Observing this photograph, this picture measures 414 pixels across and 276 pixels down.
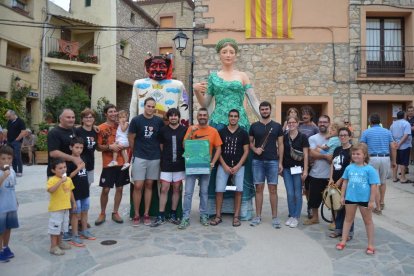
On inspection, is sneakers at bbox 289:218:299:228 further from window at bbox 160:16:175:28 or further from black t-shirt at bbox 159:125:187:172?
window at bbox 160:16:175:28

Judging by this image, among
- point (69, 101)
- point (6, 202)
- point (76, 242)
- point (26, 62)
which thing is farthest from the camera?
point (69, 101)

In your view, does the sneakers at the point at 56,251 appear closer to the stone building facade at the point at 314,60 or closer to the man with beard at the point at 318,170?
the man with beard at the point at 318,170

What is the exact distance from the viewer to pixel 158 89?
465 cm

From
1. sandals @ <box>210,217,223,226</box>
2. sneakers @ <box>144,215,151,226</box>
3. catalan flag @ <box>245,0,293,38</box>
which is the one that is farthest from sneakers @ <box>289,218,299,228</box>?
catalan flag @ <box>245,0,293,38</box>

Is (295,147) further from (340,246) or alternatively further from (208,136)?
(340,246)

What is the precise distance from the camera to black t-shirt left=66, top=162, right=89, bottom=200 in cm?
366

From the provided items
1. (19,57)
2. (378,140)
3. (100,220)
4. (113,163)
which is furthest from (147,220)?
(19,57)

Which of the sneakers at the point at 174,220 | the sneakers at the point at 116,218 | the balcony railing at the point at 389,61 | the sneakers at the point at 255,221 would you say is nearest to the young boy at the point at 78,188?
the sneakers at the point at 116,218

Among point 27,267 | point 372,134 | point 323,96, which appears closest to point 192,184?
point 27,267

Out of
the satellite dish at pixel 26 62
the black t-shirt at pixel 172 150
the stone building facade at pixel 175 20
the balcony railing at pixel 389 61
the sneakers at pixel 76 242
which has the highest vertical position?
the stone building facade at pixel 175 20

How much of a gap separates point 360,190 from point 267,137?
1301 mm

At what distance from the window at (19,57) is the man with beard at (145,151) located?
42.3ft

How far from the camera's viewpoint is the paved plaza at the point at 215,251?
3.00 meters

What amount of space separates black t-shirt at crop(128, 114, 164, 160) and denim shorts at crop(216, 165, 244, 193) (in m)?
0.82
